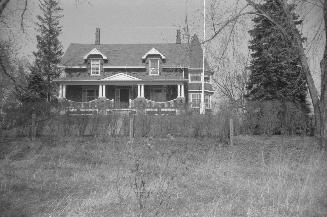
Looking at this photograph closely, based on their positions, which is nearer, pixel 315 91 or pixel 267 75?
pixel 315 91

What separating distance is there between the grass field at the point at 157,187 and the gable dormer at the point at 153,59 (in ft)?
93.2

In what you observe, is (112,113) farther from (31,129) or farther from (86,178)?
(86,178)

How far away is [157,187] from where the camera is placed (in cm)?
682

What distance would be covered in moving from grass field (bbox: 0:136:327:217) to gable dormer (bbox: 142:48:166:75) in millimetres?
28402

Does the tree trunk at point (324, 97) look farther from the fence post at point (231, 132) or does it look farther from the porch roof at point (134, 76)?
the porch roof at point (134, 76)

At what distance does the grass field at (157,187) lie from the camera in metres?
5.71

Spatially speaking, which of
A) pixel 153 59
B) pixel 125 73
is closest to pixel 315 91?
pixel 125 73

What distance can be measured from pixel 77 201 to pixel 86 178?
2074mm

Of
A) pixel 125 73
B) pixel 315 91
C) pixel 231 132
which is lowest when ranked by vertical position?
pixel 231 132

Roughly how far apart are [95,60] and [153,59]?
5.61 m

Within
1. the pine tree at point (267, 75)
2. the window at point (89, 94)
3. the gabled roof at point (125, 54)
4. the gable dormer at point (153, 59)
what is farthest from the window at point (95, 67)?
the pine tree at point (267, 75)

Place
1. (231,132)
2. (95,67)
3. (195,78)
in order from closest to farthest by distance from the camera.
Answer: (231,132)
(95,67)
(195,78)

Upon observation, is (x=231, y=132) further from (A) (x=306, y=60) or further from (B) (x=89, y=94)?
(B) (x=89, y=94)

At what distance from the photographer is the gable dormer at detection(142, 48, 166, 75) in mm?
38906
